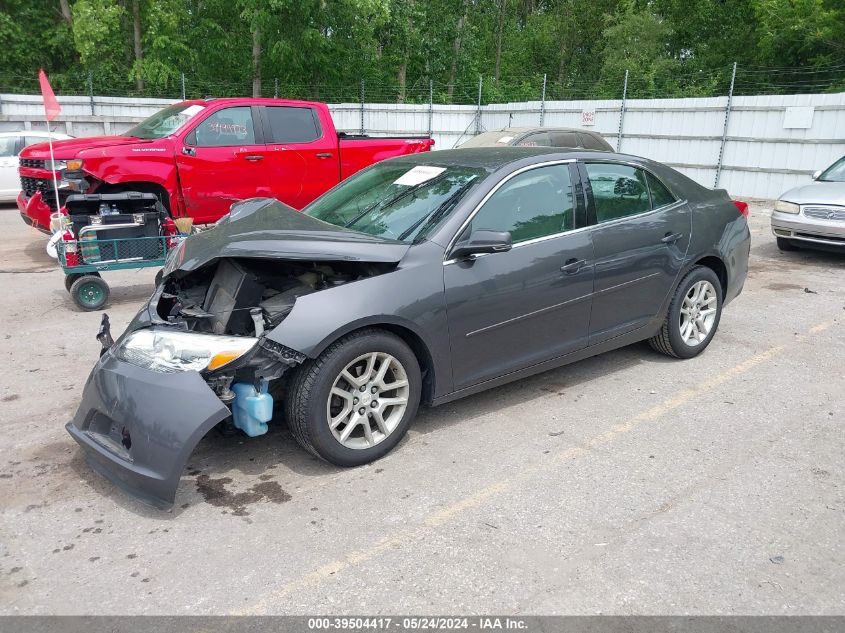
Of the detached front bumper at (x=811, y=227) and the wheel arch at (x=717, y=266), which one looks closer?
the wheel arch at (x=717, y=266)

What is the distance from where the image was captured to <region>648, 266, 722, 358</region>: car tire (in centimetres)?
528

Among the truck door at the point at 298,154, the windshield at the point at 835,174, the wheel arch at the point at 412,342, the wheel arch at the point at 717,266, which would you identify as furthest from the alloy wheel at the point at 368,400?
the windshield at the point at 835,174

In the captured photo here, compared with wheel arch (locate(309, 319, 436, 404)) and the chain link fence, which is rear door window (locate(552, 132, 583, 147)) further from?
wheel arch (locate(309, 319, 436, 404))

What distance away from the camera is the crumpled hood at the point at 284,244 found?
372cm

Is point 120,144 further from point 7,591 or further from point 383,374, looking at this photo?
point 7,591

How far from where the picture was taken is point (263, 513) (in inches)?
133

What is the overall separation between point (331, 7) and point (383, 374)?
74.3 feet

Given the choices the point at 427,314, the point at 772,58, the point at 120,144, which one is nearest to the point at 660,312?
the point at 427,314

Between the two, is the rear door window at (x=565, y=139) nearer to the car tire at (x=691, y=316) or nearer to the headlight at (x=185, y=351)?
the car tire at (x=691, y=316)

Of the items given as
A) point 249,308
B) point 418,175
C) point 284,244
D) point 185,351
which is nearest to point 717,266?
point 418,175

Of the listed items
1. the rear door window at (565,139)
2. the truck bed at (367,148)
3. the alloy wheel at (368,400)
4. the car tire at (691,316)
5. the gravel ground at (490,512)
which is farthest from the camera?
the rear door window at (565,139)

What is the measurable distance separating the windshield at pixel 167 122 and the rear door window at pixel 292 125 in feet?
2.93

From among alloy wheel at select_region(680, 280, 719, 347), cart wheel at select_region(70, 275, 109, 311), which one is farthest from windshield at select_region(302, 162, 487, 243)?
cart wheel at select_region(70, 275, 109, 311)

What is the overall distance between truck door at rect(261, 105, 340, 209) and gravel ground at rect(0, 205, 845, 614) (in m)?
4.39
